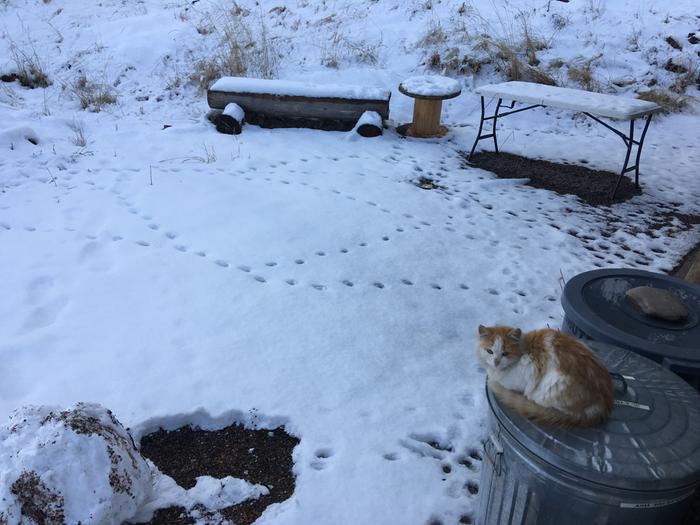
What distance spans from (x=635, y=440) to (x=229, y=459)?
5.65ft

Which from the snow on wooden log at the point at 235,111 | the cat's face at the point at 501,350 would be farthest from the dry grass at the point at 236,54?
the cat's face at the point at 501,350

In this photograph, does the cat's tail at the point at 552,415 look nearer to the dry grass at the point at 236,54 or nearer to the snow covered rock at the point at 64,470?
the snow covered rock at the point at 64,470

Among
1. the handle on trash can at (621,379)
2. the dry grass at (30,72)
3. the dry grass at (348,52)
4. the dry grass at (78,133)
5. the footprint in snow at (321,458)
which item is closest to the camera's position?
the handle on trash can at (621,379)

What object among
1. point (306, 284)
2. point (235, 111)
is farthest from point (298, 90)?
point (306, 284)

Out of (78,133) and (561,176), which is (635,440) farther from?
(78,133)

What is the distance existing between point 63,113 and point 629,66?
8158 mm

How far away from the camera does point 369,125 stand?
6.48 m

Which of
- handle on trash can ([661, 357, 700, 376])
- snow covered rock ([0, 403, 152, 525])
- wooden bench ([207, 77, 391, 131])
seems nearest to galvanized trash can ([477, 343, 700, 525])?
handle on trash can ([661, 357, 700, 376])

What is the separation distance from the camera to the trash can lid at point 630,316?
7.20ft

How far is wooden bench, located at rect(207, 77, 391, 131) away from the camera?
262 inches

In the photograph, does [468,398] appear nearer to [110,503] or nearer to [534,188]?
[110,503]

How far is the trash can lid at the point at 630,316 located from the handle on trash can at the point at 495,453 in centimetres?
80

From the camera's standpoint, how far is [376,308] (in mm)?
3621

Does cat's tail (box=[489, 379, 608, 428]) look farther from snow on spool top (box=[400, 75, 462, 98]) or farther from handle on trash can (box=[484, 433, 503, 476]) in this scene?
snow on spool top (box=[400, 75, 462, 98])
